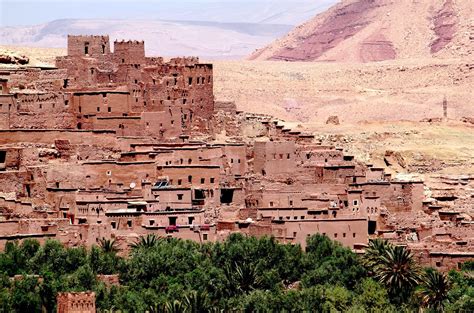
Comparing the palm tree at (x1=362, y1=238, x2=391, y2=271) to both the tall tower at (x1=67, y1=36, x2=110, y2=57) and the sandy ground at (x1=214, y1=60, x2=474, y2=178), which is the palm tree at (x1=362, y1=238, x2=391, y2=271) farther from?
the sandy ground at (x1=214, y1=60, x2=474, y2=178)

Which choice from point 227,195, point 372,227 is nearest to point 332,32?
point 227,195

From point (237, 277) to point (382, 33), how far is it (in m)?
95.7

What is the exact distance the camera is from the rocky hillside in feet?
462

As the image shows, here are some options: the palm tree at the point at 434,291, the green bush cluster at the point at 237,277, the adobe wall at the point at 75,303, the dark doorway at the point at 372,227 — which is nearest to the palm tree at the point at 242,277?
the green bush cluster at the point at 237,277

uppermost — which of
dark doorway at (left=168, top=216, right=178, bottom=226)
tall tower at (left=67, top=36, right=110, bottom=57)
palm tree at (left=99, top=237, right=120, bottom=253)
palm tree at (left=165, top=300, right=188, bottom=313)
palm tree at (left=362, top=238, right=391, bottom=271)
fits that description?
tall tower at (left=67, top=36, right=110, bottom=57)

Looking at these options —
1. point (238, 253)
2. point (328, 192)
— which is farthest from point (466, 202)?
point (238, 253)

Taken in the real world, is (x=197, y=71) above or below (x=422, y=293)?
above

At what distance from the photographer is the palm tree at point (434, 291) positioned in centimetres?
5409

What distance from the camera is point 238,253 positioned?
186 ft

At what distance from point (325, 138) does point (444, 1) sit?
76.4 metres

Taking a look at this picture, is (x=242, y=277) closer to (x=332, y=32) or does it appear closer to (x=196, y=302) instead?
(x=196, y=302)

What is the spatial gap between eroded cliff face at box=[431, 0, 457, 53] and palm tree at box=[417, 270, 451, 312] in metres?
83.0

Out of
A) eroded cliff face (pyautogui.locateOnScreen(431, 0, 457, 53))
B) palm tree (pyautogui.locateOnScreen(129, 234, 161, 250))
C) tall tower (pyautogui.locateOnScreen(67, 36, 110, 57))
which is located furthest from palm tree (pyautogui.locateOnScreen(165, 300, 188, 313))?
eroded cliff face (pyautogui.locateOnScreen(431, 0, 457, 53))

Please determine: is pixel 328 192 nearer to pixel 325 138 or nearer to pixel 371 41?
pixel 325 138
